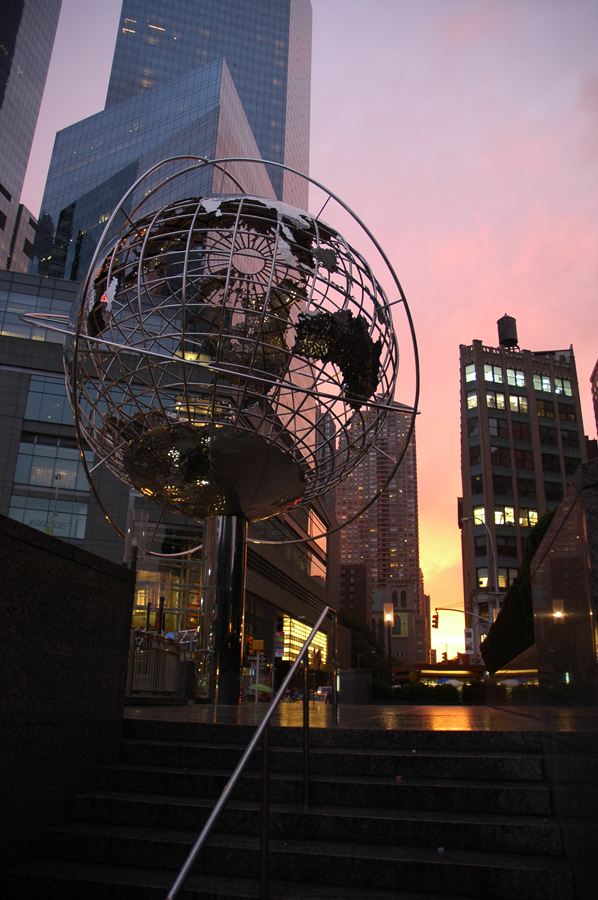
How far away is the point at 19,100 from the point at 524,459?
4093 inches

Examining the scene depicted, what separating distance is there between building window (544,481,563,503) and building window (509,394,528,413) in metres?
9.46

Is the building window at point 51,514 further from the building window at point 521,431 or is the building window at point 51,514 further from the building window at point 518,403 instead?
the building window at point 518,403

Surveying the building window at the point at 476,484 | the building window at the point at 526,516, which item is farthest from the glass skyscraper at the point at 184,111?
the building window at the point at 526,516

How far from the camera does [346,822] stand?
144 inches

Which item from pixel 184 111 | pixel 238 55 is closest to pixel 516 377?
pixel 184 111

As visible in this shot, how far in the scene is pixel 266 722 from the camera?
3309 millimetres

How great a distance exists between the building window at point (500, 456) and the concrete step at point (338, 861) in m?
72.8

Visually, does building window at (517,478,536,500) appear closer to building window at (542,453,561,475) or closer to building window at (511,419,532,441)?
building window at (542,453,561,475)

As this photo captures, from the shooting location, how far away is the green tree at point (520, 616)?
62.3 ft

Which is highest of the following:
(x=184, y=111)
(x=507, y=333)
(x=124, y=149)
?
(x=124, y=149)

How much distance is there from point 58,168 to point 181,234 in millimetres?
96813

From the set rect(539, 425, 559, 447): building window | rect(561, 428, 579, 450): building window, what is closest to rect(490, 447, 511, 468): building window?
rect(539, 425, 559, 447): building window

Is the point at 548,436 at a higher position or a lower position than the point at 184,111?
lower

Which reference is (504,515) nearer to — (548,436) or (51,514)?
(548,436)
